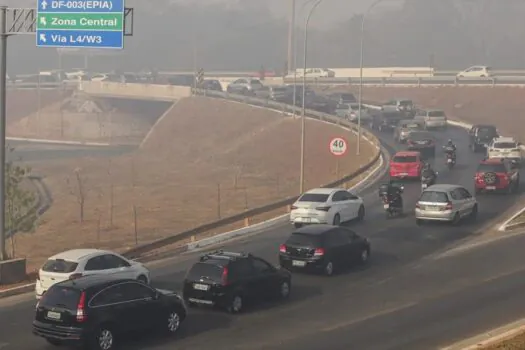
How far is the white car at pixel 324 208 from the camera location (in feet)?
108

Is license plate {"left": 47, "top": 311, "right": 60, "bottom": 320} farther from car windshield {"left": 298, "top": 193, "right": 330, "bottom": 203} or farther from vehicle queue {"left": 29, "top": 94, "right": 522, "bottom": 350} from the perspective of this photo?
car windshield {"left": 298, "top": 193, "right": 330, "bottom": 203}

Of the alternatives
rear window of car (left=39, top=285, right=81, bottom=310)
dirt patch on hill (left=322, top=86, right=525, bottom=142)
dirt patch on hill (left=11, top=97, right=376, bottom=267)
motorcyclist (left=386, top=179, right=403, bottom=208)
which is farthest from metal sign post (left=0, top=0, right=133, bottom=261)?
dirt patch on hill (left=322, top=86, right=525, bottom=142)

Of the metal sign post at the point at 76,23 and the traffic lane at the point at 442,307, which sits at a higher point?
the metal sign post at the point at 76,23

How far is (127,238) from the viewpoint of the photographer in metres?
36.2

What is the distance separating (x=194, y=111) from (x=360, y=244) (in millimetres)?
70727

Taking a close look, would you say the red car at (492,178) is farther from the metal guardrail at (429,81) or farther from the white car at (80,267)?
the metal guardrail at (429,81)

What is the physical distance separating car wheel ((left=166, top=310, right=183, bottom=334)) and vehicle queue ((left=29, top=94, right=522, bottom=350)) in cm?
2

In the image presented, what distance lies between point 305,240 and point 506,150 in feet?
85.6

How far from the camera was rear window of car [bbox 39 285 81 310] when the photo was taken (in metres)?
17.8

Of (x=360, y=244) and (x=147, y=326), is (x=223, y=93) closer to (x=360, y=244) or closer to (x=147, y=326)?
(x=360, y=244)

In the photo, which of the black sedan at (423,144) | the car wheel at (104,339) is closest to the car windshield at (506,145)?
the black sedan at (423,144)

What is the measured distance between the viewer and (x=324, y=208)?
33.1 m

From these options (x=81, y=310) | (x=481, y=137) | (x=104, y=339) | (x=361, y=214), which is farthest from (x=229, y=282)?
(x=481, y=137)

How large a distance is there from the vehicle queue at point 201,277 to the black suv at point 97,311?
0.06 feet
